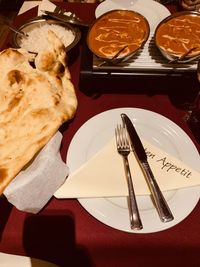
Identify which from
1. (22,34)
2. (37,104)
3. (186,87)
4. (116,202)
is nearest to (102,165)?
(116,202)

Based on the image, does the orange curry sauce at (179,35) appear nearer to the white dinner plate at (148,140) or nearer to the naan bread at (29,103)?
the white dinner plate at (148,140)

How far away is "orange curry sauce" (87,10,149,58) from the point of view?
1254mm

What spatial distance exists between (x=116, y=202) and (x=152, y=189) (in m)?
0.11

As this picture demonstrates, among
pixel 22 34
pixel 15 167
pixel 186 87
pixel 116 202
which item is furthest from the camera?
pixel 22 34

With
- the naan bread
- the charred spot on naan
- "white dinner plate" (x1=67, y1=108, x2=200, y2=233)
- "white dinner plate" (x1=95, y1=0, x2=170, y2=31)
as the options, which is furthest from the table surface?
"white dinner plate" (x1=95, y1=0, x2=170, y2=31)

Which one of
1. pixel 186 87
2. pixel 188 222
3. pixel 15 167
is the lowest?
pixel 188 222

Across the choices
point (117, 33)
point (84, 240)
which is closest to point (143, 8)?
point (117, 33)

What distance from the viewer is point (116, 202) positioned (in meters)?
0.92

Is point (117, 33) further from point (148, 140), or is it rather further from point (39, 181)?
point (39, 181)

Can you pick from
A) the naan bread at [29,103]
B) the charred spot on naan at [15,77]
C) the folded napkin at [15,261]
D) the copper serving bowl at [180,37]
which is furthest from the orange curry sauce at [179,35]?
the folded napkin at [15,261]

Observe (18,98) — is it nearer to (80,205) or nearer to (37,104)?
(37,104)

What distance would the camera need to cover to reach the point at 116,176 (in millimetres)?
975

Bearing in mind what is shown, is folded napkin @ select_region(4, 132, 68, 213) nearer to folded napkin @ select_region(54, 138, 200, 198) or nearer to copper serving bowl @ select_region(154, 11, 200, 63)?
folded napkin @ select_region(54, 138, 200, 198)

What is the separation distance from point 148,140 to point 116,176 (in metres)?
0.19
